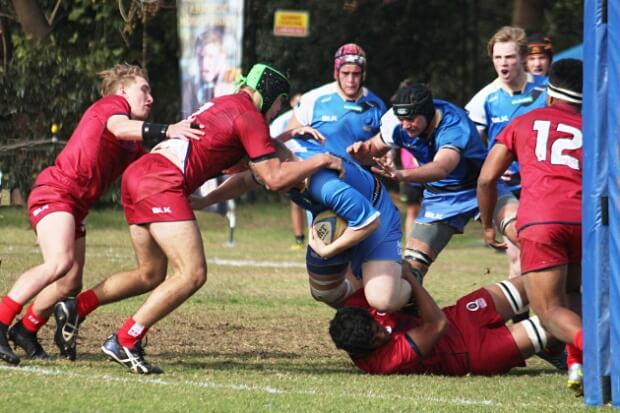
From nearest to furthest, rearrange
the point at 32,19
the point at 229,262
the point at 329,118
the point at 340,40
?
the point at 329,118, the point at 229,262, the point at 32,19, the point at 340,40

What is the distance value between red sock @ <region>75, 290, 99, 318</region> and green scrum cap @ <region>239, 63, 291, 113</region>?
63.7 inches

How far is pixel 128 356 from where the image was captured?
8.19 metres

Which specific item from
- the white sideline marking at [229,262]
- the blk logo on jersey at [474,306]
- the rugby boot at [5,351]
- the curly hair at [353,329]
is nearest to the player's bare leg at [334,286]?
the curly hair at [353,329]

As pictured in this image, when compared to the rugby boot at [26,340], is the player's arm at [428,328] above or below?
above

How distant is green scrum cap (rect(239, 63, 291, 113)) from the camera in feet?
27.8

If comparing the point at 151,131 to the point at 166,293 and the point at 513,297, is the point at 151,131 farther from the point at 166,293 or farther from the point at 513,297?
the point at 513,297

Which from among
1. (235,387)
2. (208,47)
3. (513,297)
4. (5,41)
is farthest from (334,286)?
(5,41)

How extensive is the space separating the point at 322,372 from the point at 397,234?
3.34 ft

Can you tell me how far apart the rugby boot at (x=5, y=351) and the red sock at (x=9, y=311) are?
0.04m

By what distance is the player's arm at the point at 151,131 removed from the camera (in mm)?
8344

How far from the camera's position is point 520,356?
28.3 ft

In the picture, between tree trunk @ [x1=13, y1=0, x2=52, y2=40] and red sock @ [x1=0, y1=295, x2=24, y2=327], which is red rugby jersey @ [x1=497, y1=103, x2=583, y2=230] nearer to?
red sock @ [x1=0, y1=295, x2=24, y2=327]

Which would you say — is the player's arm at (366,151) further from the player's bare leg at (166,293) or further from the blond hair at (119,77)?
the player's bare leg at (166,293)

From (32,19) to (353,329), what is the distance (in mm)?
14421
